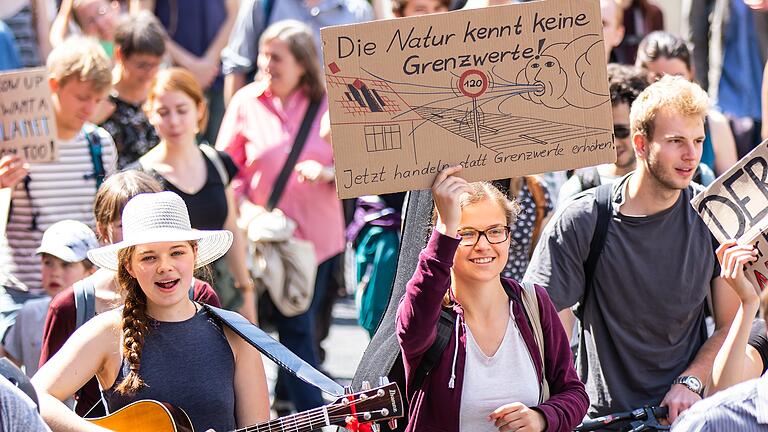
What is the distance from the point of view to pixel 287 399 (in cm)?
805

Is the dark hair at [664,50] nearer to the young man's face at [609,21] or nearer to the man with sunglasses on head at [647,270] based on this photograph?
the young man's face at [609,21]

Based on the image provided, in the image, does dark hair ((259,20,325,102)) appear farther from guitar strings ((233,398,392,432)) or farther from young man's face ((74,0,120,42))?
guitar strings ((233,398,392,432))

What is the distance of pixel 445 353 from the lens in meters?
4.57

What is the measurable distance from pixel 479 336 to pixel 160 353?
1.03 m

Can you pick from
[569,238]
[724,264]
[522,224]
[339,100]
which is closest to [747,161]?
[724,264]

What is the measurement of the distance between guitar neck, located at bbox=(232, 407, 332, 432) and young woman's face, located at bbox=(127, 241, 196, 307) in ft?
1.71

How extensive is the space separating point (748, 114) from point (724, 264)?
481 centimetres

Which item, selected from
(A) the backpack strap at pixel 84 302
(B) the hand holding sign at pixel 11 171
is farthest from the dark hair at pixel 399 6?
(A) the backpack strap at pixel 84 302

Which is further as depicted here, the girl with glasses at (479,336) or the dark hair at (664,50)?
the dark hair at (664,50)

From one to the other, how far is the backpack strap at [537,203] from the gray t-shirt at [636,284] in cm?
128

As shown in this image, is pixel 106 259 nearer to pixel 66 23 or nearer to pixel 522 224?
pixel 522 224

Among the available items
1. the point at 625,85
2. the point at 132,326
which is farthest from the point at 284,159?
the point at 132,326

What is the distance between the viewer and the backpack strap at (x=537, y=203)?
6.80 meters

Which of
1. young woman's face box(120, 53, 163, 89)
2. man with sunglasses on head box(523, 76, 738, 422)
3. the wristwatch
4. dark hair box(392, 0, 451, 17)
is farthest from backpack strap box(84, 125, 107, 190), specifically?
the wristwatch
